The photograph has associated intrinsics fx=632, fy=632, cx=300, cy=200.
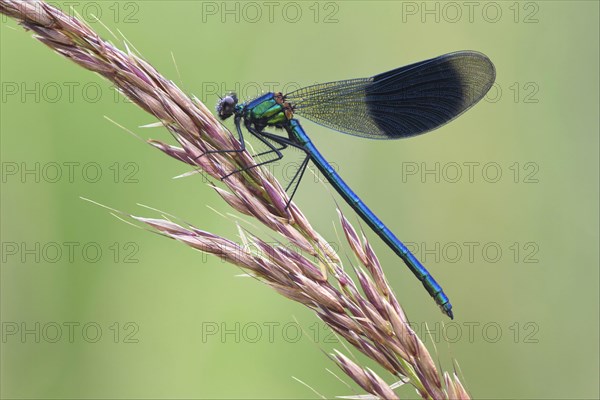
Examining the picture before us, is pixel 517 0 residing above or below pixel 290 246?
above

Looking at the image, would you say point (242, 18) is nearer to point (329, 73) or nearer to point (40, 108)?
point (329, 73)

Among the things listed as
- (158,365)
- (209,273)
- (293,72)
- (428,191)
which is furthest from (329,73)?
(158,365)

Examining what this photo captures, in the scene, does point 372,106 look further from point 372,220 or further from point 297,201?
point 297,201

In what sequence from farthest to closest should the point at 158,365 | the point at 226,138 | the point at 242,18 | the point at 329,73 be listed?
the point at 329,73, the point at 242,18, the point at 158,365, the point at 226,138

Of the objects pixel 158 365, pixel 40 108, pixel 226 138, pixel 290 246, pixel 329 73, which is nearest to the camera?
pixel 290 246

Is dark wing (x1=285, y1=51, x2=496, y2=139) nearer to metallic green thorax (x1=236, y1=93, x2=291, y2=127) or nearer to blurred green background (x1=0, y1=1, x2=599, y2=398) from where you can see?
metallic green thorax (x1=236, y1=93, x2=291, y2=127)

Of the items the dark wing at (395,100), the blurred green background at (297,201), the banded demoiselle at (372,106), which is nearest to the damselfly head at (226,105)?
the banded demoiselle at (372,106)

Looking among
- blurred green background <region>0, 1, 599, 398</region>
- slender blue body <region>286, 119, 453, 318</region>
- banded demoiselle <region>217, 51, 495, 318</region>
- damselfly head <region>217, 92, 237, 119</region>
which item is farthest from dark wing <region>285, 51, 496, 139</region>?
blurred green background <region>0, 1, 599, 398</region>
